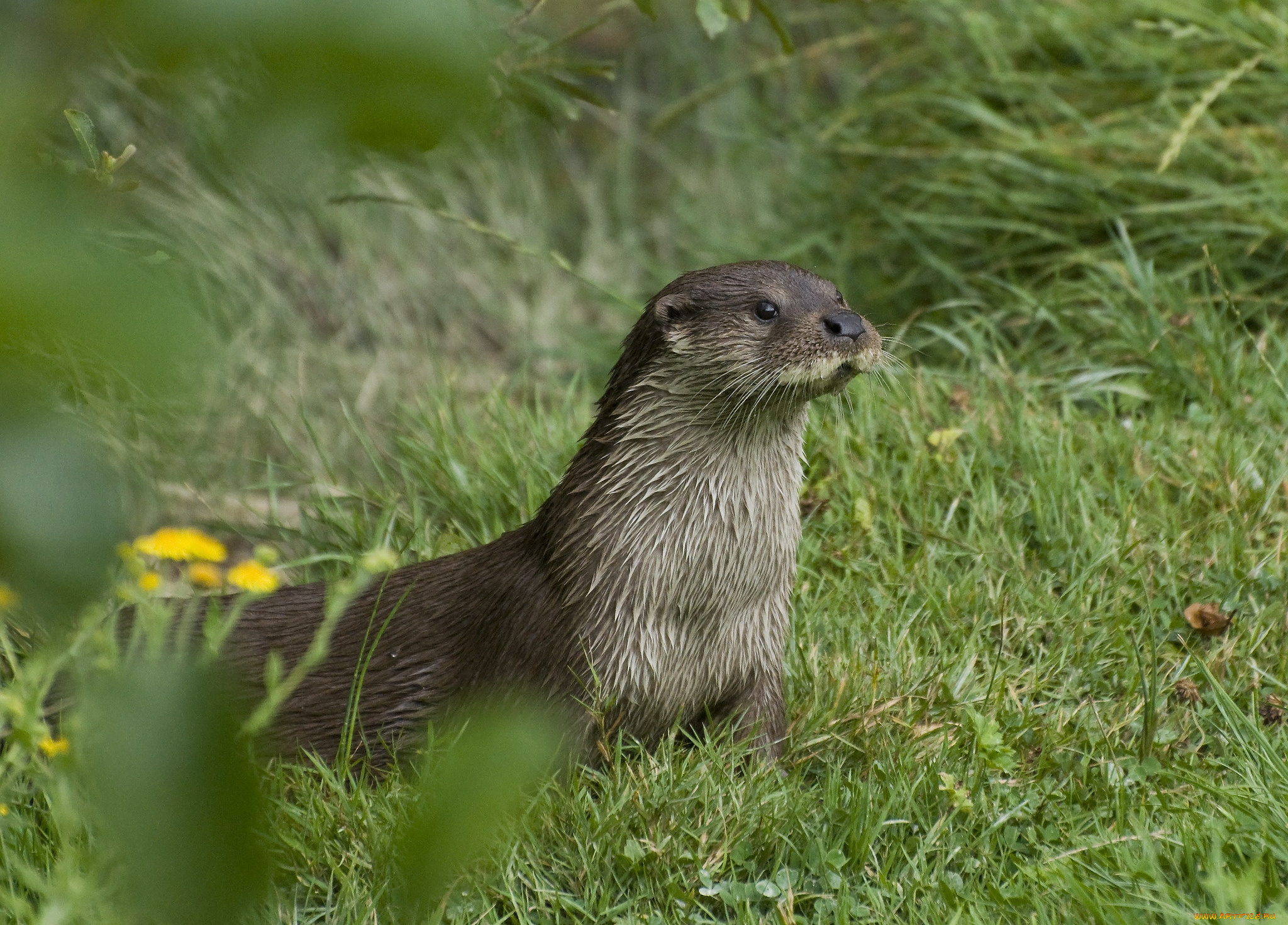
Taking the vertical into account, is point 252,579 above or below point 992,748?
above

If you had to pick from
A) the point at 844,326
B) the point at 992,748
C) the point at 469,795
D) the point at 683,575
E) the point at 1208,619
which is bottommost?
the point at 1208,619

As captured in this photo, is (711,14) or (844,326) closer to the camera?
(711,14)

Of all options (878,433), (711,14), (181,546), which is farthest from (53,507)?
(878,433)

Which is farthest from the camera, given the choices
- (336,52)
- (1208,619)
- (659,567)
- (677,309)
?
(1208,619)

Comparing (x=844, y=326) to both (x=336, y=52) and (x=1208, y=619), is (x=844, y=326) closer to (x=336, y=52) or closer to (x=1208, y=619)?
(x=1208, y=619)

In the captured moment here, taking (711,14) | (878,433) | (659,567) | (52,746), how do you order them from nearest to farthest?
(52,746) → (711,14) → (659,567) → (878,433)

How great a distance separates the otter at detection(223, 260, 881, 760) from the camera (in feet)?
8.50

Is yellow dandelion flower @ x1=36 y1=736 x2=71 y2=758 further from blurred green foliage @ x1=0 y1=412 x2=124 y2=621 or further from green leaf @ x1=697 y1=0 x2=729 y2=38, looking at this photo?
green leaf @ x1=697 y1=0 x2=729 y2=38

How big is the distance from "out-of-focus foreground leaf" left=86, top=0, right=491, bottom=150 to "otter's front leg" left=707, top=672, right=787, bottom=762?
86.9 inches

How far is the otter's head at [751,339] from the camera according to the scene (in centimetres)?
260

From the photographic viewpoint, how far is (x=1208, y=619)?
117 inches

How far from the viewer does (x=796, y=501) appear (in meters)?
2.78

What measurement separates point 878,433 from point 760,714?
127 cm

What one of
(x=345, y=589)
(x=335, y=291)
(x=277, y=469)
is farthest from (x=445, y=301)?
(x=345, y=589)
